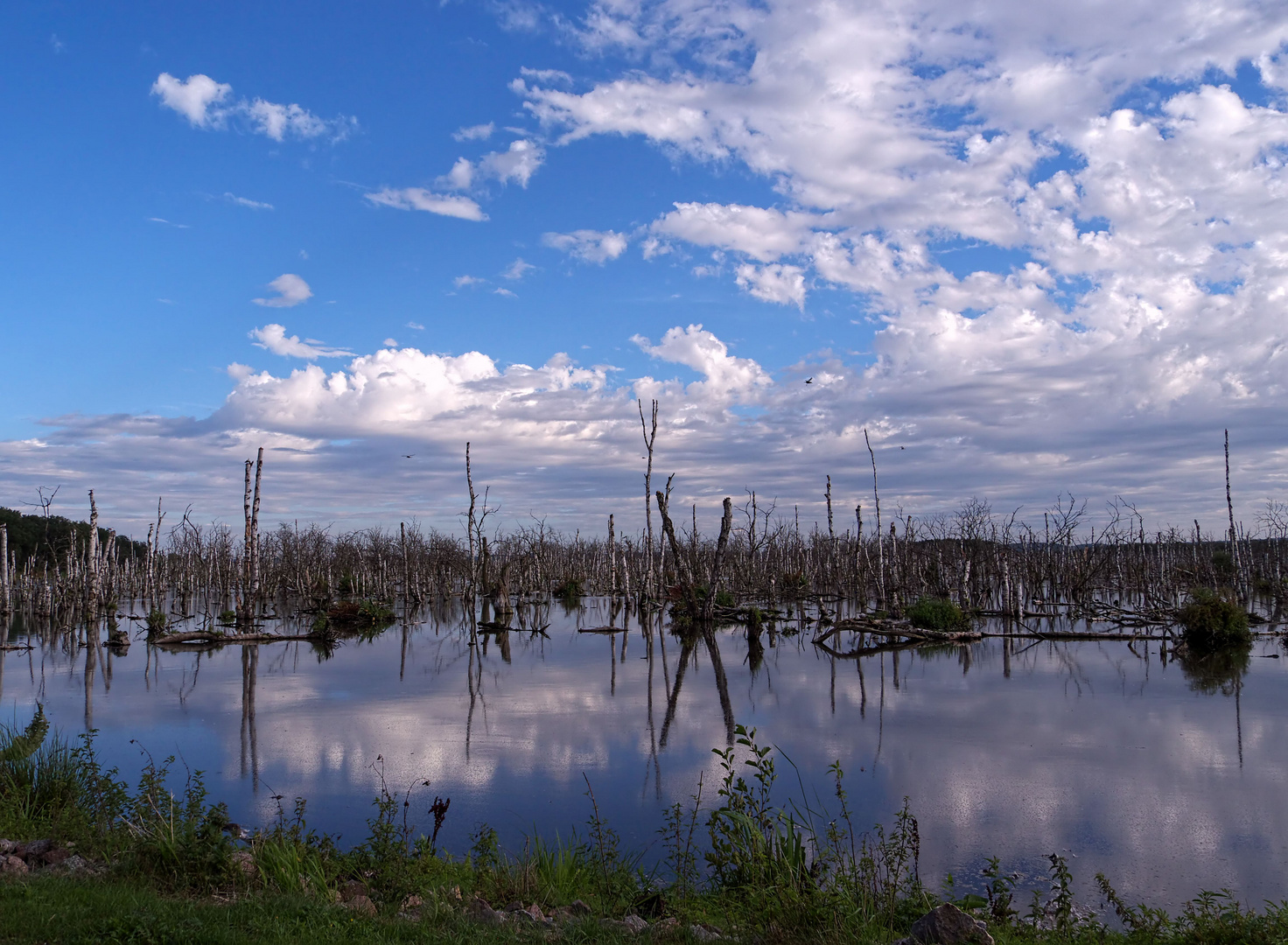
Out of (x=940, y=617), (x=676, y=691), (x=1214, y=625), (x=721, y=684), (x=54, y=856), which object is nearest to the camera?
(x=54, y=856)

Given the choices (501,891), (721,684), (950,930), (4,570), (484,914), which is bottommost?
(721,684)

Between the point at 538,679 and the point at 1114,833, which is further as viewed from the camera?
the point at 538,679

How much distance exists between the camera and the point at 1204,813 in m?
7.96

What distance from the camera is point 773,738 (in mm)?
11297

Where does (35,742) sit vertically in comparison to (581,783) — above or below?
above

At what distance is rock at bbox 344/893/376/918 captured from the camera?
17.8 feet

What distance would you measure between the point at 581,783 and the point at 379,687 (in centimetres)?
793

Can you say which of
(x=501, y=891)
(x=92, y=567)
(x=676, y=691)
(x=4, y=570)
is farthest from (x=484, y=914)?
(x=4, y=570)

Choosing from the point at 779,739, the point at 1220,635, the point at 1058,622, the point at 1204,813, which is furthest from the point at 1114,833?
the point at 1058,622

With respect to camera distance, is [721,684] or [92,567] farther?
[92,567]

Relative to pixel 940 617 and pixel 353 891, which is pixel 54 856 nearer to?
pixel 353 891

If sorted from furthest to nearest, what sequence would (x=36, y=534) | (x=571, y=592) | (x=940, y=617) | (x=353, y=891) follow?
(x=36, y=534), (x=571, y=592), (x=940, y=617), (x=353, y=891)

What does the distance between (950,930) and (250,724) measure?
10660mm

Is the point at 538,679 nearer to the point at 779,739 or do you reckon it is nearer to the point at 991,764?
the point at 779,739
